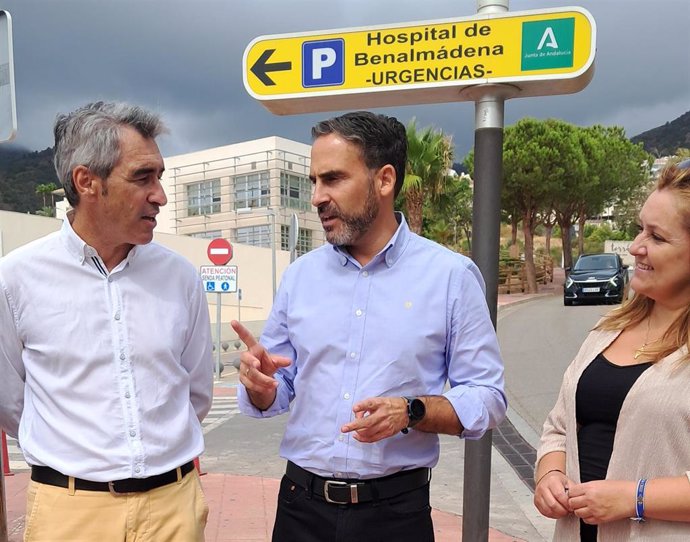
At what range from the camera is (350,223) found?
84.5 inches

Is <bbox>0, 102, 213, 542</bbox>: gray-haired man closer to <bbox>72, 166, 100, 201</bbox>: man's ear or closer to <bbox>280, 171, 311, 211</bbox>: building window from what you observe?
<bbox>72, 166, 100, 201</bbox>: man's ear

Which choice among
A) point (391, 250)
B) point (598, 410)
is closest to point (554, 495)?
point (598, 410)

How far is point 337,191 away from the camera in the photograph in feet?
7.02

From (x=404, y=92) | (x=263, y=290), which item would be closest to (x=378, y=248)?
(x=404, y=92)

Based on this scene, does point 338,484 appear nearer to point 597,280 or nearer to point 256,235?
point 597,280

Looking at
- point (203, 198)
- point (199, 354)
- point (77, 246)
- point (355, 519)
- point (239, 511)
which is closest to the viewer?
point (355, 519)

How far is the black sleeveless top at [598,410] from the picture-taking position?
1.90m

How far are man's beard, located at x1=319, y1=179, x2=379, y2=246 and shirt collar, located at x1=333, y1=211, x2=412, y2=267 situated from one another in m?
0.08

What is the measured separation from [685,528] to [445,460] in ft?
15.8

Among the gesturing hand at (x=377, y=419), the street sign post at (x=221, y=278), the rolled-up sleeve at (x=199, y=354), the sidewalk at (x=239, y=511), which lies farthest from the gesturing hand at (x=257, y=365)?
the street sign post at (x=221, y=278)

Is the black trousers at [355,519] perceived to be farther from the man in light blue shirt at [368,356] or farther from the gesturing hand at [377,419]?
the gesturing hand at [377,419]

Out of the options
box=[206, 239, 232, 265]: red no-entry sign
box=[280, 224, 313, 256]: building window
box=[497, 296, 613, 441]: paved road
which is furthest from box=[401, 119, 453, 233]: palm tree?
box=[280, 224, 313, 256]: building window

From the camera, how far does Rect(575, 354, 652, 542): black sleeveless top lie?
1.90m

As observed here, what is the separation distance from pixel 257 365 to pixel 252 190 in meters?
46.7
